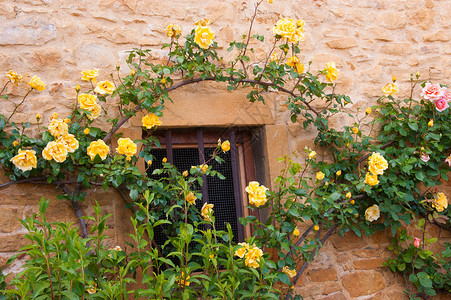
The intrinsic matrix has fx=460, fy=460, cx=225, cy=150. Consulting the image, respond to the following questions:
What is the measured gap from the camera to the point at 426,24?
3.48 meters

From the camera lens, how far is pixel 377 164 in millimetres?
2807

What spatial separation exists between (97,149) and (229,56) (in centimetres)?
112

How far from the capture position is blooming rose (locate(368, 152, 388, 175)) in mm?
2797

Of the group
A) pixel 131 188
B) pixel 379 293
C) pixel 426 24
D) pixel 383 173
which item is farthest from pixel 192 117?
pixel 426 24

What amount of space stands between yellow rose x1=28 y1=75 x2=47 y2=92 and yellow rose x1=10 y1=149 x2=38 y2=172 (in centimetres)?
36

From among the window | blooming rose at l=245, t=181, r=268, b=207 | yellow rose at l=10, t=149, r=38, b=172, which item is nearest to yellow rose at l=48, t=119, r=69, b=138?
yellow rose at l=10, t=149, r=38, b=172

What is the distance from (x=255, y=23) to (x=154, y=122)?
1.07m

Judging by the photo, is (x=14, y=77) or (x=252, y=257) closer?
(x=252, y=257)

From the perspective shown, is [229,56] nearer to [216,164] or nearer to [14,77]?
[216,164]

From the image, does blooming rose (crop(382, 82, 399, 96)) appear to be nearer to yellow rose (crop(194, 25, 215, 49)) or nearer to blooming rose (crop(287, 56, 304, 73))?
blooming rose (crop(287, 56, 304, 73))

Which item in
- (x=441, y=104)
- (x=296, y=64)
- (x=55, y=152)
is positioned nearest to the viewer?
(x=55, y=152)

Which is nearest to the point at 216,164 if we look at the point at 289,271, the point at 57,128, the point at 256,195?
the point at 256,195

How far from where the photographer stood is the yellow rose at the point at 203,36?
2.66 metres

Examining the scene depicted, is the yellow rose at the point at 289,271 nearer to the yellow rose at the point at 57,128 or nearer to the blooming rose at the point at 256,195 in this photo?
the blooming rose at the point at 256,195
